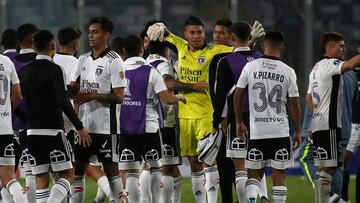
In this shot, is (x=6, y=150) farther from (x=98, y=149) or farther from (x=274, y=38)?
(x=274, y=38)

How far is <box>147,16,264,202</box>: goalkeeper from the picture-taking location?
14.1 meters

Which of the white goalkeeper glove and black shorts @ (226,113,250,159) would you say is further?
the white goalkeeper glove

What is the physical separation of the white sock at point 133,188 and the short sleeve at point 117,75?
3.48ft

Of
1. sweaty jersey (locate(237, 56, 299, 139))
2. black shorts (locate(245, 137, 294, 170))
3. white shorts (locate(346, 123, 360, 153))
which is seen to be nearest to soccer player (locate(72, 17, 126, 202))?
sweaty jersey (locate(237, 56, 299, 139))

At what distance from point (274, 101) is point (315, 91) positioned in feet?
5.21

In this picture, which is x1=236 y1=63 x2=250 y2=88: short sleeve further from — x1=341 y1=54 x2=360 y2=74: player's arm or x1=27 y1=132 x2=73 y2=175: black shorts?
A: x1=27 y1=132 x2=73 y2=175: black shorts

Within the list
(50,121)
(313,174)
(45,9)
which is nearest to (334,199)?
(313,174)

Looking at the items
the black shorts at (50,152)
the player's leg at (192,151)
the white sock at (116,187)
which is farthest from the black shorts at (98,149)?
the player's leg at (192,151)

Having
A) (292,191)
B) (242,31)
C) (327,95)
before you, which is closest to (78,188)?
(242,31)

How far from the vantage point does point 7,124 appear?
12719 millimetres

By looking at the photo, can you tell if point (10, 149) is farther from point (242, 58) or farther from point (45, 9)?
point (45, 9)

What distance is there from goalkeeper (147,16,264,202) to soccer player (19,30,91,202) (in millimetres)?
2016

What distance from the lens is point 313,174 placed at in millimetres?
16047

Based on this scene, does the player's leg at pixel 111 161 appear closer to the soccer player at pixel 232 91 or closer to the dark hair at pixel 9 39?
the soccer player at pixel 232 91
